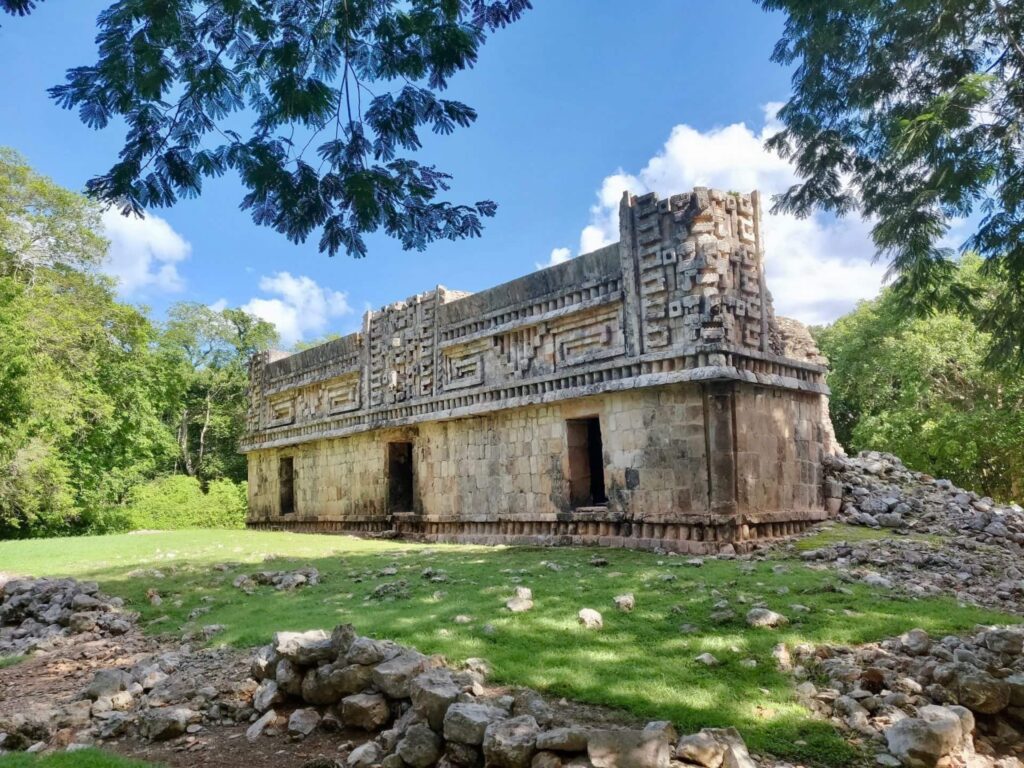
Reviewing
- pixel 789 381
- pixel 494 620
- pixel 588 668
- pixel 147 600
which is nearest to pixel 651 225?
pixel 789 381

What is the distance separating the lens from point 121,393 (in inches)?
885

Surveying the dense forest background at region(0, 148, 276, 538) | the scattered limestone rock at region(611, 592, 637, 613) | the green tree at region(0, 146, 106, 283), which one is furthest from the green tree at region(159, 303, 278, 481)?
the scattered limestone rock at region(611, 592, 637, 613)

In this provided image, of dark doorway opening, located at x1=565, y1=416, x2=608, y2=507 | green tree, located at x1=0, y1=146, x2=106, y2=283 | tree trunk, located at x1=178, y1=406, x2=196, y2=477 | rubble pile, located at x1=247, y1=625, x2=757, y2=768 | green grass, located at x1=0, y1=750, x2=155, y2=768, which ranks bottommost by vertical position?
green grass, located at x1=0, y1=750, x2=155, y2=768

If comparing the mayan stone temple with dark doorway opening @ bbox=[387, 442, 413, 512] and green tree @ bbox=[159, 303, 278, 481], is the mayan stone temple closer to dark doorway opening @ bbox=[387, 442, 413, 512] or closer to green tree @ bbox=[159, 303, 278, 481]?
dark doorway opening @ bbox=[387, 442, 413, 512]

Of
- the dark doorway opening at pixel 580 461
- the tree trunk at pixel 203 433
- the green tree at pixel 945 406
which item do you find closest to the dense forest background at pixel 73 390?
the tree trunk at pixel 203 433

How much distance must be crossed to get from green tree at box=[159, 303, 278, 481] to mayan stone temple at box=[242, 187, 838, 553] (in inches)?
834

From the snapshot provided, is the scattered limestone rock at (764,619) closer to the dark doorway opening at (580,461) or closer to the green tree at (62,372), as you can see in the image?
the dark doorway opening at (580,461)

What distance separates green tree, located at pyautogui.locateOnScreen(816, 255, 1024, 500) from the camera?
18156 millimetres

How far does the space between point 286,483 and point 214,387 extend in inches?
669

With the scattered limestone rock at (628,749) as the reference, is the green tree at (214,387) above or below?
above

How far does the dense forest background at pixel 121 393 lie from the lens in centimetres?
1834

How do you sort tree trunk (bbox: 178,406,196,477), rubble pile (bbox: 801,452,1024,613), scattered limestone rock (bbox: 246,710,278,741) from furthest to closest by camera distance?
tree trunk (bbox: 178,406,196,477) → rubble pile (bbox: 801,452,1024,613) → scattered limestone rock (bbox: 246,710,278,741)

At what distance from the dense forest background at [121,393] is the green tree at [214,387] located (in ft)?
24.0

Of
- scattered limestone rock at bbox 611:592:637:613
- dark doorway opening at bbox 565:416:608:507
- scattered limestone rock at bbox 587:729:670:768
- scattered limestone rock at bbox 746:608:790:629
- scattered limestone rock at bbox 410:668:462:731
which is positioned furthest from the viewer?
dark doorway opening at bbox 565:416:608:507
